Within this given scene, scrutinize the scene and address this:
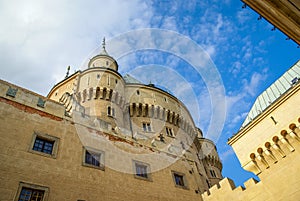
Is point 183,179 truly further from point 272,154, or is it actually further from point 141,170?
point 272,154

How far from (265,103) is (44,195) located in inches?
579

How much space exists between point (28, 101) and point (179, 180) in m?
11.3

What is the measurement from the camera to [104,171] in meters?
11.7

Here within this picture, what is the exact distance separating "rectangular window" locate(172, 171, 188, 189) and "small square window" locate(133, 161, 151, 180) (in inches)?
91.1

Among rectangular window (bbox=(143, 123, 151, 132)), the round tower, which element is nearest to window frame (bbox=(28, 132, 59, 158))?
the round tower

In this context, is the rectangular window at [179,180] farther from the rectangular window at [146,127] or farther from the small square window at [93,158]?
the rectangular window at [146,127]

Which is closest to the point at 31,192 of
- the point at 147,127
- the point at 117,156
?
the point at 117,156

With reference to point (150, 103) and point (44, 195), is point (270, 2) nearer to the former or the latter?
point (44, 195)

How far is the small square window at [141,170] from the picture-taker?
13.4 metres

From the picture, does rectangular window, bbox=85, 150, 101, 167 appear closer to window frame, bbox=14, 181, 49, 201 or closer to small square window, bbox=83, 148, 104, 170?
small square window, bbox=83, 148, 104, 170

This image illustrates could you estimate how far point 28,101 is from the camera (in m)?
11.7

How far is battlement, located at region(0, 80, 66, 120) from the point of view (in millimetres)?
11195

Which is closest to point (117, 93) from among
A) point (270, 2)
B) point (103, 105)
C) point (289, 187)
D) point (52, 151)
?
point (103, 105)

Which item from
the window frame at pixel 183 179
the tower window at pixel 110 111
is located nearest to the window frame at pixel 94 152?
the window frame at pixel 183 179
